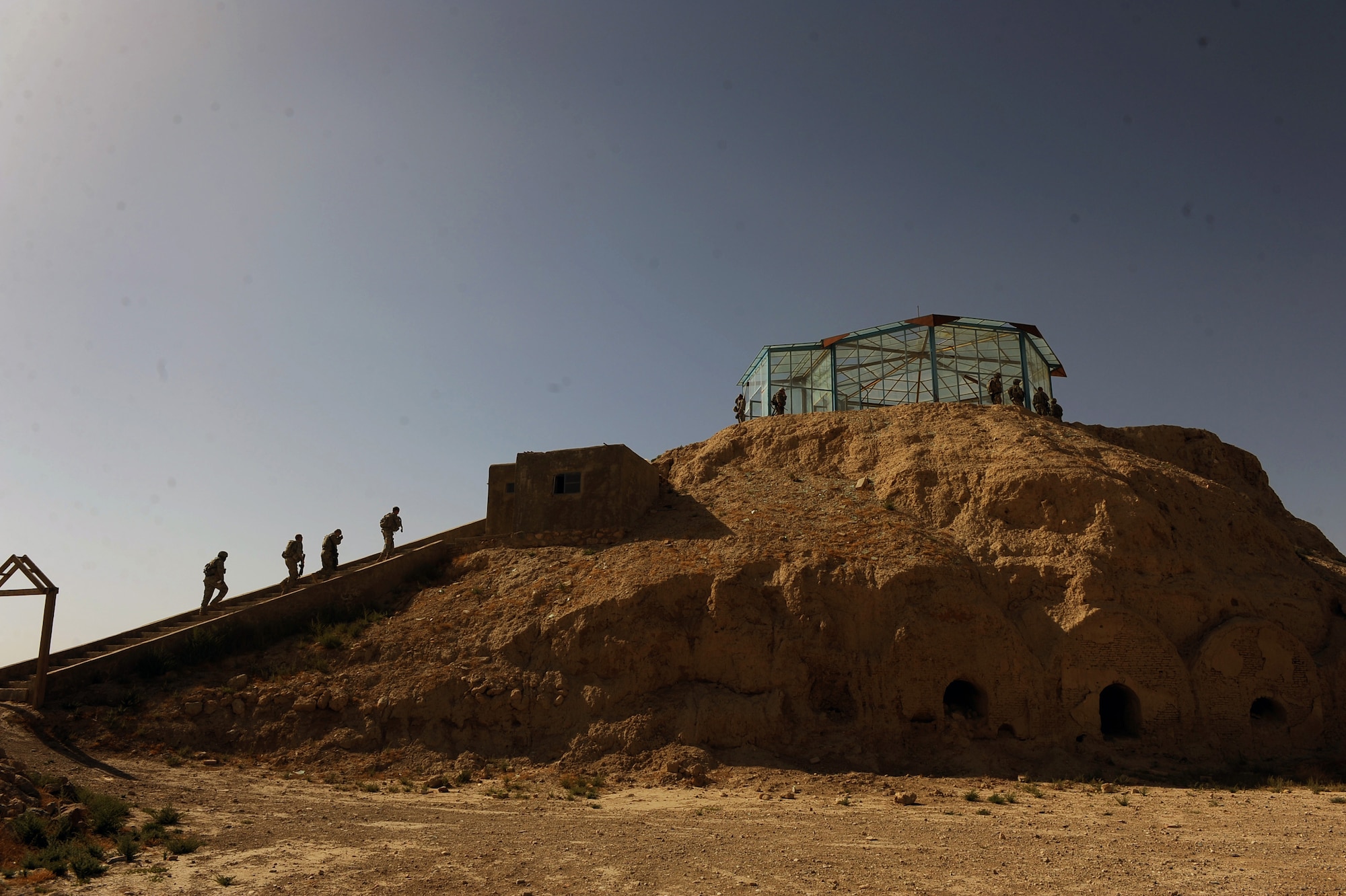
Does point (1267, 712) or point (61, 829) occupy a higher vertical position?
point (1267, 712)

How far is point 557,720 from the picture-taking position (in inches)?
604

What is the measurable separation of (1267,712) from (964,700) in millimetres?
5793

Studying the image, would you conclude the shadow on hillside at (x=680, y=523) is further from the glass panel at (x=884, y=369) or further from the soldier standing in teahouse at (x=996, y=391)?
the soldier standing in teahouse at (x=996, y=391)

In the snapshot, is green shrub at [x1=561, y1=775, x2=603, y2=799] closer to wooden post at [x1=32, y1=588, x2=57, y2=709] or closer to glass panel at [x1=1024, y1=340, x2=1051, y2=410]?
wooden post at [x1=32, y1=588, x2=57, y2=709]

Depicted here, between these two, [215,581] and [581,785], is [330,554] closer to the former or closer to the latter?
[215,581]

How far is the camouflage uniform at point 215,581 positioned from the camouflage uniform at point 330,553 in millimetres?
2251

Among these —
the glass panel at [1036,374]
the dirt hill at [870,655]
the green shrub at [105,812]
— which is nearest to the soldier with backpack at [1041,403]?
the glass panel at [1036,374]

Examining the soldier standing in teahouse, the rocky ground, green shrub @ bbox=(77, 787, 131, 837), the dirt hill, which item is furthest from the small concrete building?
green shrub @ bbox=(77, 787, 131, 837)

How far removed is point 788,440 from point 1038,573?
7880mm

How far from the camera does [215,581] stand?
59.6ft

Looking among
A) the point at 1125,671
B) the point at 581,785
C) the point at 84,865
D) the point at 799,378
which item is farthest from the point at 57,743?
the point at 799,378

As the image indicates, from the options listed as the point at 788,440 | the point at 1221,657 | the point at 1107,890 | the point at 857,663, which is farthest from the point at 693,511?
the point at 1107,890

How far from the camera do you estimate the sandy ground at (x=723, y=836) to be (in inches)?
332

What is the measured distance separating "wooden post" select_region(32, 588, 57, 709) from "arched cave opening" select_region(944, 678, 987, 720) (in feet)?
51.8
